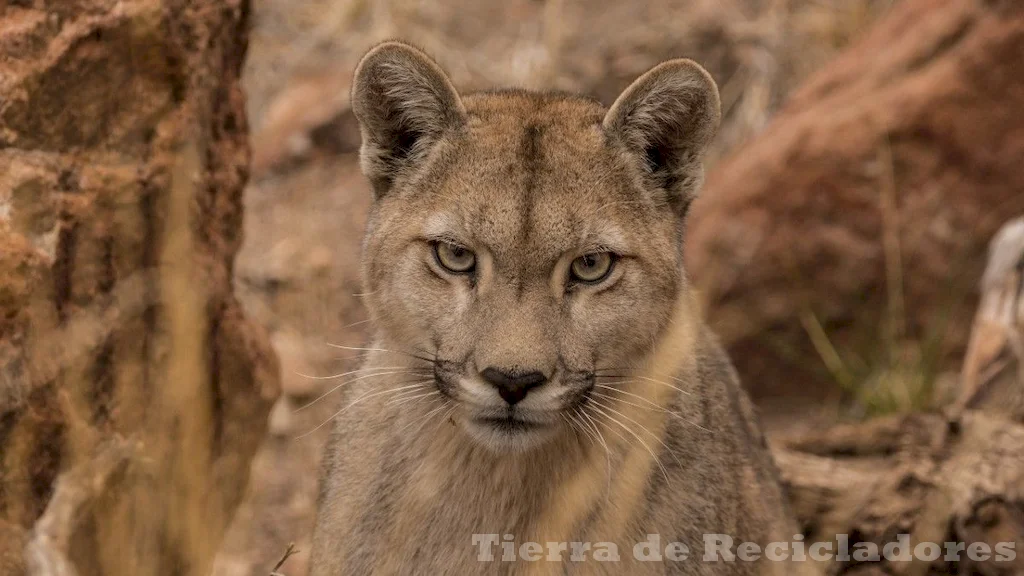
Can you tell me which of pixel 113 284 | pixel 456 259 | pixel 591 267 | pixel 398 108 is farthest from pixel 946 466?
pixel 113 284

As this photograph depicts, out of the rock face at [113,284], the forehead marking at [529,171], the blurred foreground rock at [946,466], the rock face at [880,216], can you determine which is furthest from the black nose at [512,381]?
the rock face at [880,216]

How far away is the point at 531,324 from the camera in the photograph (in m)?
4.79

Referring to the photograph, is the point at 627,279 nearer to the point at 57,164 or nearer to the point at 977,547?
the point at 57,164

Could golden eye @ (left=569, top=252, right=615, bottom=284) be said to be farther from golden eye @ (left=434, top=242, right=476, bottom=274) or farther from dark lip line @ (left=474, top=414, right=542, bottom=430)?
dark lip line @ (left=474, top=414, right=542, bottom=430)

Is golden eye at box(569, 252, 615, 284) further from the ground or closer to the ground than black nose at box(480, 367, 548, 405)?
further from the ground

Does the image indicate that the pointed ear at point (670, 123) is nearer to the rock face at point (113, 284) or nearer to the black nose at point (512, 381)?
the black nose at point (512, 381)

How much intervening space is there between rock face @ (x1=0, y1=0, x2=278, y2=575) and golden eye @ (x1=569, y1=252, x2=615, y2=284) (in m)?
1.89

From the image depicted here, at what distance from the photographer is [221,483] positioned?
6.70 metres

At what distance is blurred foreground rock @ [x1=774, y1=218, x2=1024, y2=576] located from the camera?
273 inches

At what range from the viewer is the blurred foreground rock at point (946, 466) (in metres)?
6.92

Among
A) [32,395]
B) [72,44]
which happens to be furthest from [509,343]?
[72,44]

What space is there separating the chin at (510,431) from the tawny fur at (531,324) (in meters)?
0.01

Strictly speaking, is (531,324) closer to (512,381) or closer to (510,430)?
(512,381)

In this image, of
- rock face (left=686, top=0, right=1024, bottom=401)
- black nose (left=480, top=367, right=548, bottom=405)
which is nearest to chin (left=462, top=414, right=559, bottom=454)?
black nose (left=480, top=367, right=548, bottom=405)
